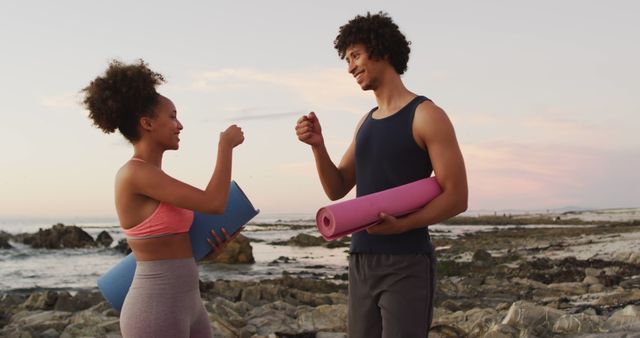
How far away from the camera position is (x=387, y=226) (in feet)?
9.64

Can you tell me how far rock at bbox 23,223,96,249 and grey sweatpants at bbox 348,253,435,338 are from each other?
33.9 m

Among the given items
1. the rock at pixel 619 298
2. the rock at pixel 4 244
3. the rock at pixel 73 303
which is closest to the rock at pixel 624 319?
the rock at pixel 619 298

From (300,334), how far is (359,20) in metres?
5.26

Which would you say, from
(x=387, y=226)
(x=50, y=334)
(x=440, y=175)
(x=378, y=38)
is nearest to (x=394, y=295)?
(x=387, y=226)

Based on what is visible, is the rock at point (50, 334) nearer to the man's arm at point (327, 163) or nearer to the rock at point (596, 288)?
the man's arm at point (327, 163)

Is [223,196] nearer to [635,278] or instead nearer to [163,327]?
[163,327]

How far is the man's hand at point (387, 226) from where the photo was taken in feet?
9.52

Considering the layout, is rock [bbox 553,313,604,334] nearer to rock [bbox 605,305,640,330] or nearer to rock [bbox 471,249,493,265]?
rock [bbox 605,305,640,330]

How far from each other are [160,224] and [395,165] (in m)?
1.06

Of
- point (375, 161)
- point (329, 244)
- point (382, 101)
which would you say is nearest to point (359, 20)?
point (382, 101)

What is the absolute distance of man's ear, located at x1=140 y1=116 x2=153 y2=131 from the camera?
2.90 metres

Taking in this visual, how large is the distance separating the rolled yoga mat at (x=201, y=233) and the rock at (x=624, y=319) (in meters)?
5.04

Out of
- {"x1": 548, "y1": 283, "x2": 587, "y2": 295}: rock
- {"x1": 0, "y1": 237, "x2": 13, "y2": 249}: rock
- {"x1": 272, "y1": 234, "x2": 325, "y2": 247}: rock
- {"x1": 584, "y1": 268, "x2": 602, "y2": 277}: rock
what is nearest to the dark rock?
{"x1": 584, "y1": 268, "x2": 602, "y2": 277}: rock

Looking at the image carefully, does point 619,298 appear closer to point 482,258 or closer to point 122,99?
point 482,258
